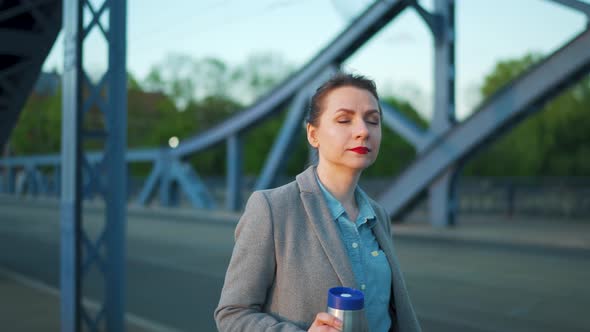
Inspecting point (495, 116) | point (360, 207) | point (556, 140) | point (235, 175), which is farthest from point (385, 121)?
point (556, 140)

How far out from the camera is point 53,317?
18.8ft

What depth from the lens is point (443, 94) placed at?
49.8ft

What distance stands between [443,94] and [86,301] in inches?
465

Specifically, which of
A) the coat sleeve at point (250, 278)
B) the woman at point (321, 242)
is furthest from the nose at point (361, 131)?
the coat sleeve at point (250, 278)

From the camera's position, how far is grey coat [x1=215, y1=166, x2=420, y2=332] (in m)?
1.57

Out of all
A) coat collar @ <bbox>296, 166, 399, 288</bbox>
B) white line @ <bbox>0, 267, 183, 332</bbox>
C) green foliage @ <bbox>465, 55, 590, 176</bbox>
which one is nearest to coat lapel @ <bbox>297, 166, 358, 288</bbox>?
coat collar @ <bbox>296, 166, 399, 288</bbox>

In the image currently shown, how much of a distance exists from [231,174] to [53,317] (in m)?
16.3

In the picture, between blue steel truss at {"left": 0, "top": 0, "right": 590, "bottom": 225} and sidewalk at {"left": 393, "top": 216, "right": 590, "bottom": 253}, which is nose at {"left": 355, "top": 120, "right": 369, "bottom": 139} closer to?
blue steel truss at {"left": 0, "top": 0, "right": 590, "bottom": 225}

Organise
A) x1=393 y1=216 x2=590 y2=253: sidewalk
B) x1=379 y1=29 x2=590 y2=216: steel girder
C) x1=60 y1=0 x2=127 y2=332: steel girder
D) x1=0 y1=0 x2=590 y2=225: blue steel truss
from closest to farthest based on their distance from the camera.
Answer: x1=60 y1=0 x2=127 y2=332: steel girder
x1=393 y1=216 x2=590 y2=253: sidewalk
x1=379 y1=29 x2=590 y2=216: steel girder
x1=0 y1=0 x2=590 y2=225: blue steel truss

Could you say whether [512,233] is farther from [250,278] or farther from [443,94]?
[250,278]

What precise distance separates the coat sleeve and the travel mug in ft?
0.71

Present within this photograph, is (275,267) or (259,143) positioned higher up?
(259,143)

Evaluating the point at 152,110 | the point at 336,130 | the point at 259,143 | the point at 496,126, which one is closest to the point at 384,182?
the point at 496,126

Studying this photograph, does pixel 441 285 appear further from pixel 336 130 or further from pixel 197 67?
pixel 197 67
